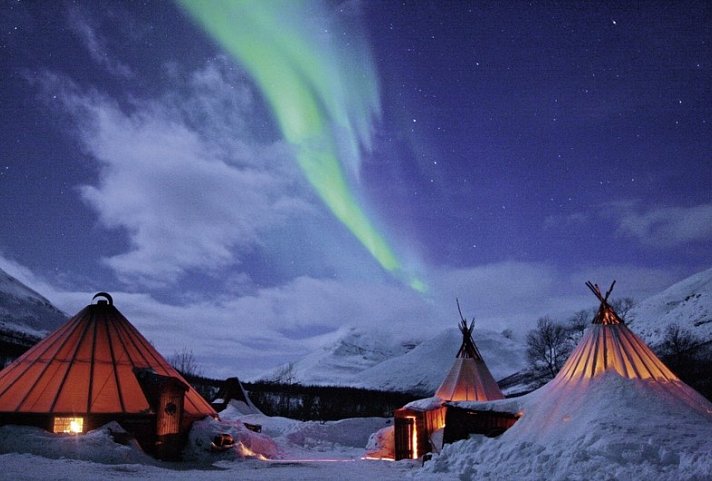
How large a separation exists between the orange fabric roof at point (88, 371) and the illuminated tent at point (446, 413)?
316 inches

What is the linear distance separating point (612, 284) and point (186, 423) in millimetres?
15929

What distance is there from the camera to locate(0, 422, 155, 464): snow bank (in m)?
13.5

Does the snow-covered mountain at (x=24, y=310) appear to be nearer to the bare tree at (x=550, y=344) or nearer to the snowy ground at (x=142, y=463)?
the snowy ground at (x=142, y=463)

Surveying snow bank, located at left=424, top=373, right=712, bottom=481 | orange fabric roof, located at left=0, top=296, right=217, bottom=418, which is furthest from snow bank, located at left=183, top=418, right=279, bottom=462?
snow bank, located at left=424, top=373, right=712, bottom=481

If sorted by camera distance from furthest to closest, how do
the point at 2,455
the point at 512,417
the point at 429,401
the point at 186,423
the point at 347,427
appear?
1. the point at 347,427
2. the point at 429,401
3. the point at 186,423
4. the point at 512,417
5. the point at 2,455

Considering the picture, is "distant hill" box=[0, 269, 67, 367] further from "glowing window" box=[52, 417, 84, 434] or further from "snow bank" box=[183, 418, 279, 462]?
"snow bank" box=[183, 418, 279, 462]

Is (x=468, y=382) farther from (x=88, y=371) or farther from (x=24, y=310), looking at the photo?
(x=24, y=310)

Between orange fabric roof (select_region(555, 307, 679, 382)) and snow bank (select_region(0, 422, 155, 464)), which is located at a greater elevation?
orange fabric roof (select_region(555, 307, 679, 382))

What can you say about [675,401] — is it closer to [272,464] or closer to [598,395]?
[598,395]

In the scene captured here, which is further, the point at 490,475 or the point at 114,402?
the point at 114,402

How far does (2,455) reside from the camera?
12.9 metres

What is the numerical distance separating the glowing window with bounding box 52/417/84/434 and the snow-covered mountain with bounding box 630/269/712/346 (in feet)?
219

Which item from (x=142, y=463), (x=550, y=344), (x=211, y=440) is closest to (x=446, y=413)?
(x=211, y=440)

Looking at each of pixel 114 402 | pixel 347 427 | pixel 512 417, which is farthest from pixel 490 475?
pixel 347 427
